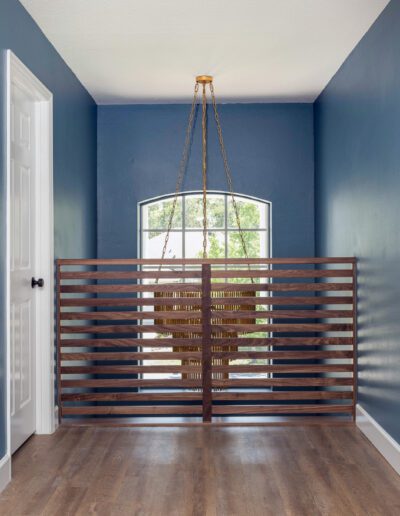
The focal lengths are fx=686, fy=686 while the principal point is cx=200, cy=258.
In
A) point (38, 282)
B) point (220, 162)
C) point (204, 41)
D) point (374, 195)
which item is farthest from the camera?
point (220, 162)

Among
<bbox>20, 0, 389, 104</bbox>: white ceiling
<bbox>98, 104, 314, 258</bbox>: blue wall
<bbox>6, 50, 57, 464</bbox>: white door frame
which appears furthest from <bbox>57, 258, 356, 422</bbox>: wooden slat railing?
<bbox>98, 104, 314, 258</bbox>: blue wall

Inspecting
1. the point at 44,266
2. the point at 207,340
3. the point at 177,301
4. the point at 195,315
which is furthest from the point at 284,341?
the point at 44,266

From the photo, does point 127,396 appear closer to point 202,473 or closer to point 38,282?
point 38,282

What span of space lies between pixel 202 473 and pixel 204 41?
8.39ft

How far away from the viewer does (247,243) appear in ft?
20.2

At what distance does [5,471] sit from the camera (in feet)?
10.6

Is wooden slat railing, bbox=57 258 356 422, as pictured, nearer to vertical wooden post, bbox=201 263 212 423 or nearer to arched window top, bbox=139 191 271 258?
vertical wooden post, bbox=201 263 212 423

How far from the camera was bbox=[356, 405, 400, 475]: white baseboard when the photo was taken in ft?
11.4

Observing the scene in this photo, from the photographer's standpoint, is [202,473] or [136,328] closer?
[202,473]

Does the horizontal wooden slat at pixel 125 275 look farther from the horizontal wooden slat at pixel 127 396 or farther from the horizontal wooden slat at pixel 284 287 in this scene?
the horizontal wooden slat at pixel 127 396

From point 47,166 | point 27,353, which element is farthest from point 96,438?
point 47,166

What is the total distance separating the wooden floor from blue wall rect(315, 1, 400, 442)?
0.40 meters

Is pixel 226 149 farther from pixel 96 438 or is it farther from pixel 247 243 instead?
pixel 96 438

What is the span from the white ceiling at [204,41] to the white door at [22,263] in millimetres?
577
